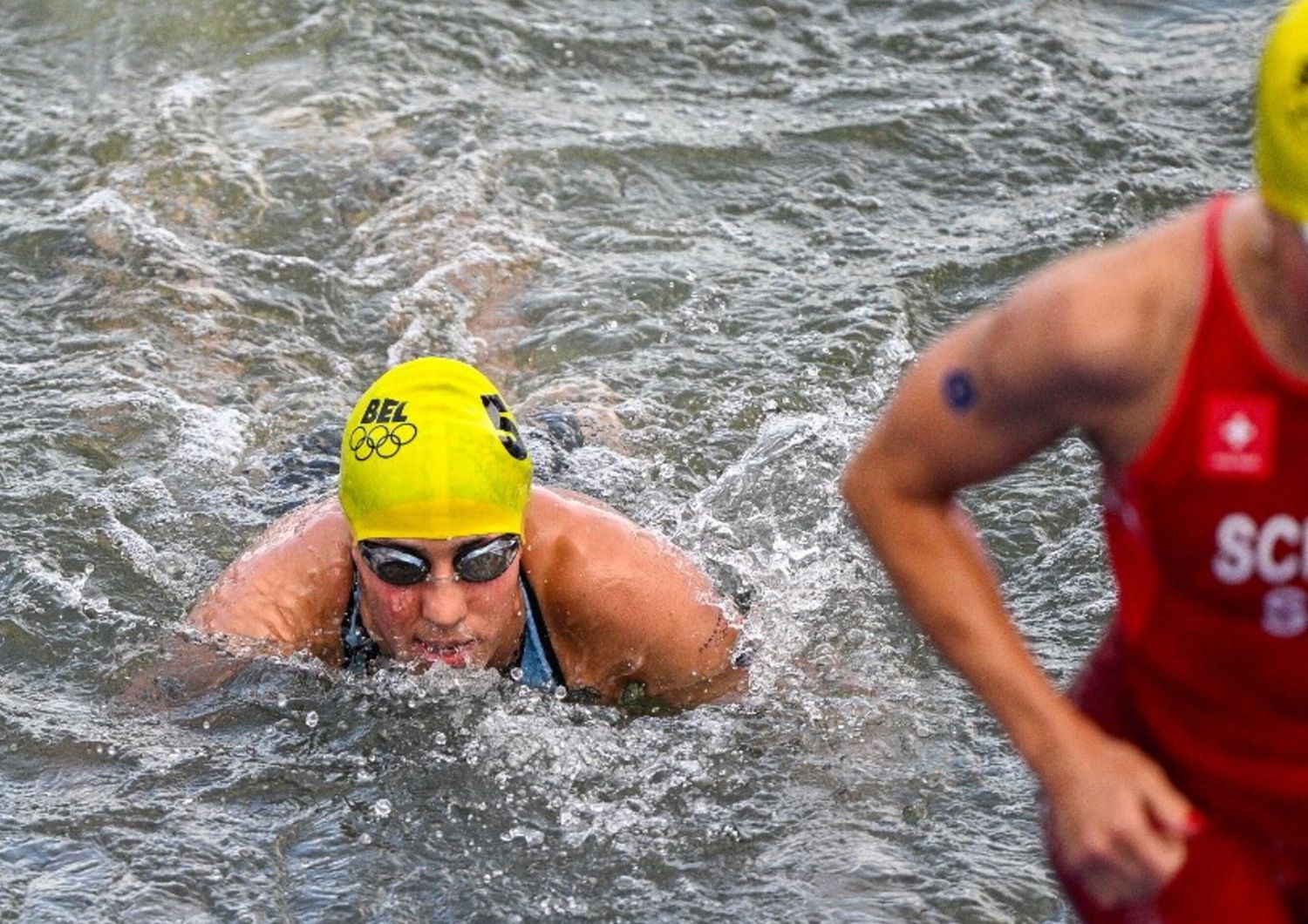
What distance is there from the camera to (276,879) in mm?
5484

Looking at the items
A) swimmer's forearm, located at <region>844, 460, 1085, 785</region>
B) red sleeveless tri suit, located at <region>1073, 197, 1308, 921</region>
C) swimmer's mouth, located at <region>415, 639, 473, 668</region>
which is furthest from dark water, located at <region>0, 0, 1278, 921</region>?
swimmer's forearm, located at <region>844, 460, 1085, 785</region>

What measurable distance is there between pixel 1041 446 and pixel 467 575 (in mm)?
2977

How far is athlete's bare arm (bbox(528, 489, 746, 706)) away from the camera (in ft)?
19.8

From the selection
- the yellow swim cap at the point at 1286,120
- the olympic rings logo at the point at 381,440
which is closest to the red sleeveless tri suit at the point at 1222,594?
the yellow swim cap at the point at 1286,120

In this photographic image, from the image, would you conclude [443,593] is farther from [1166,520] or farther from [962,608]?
[1166,520]

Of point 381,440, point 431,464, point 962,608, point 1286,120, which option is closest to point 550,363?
point 381,440

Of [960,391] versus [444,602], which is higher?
[960,391]

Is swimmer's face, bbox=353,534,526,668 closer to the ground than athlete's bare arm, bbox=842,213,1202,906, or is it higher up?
closer to the ground

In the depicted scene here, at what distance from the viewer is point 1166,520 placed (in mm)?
2787

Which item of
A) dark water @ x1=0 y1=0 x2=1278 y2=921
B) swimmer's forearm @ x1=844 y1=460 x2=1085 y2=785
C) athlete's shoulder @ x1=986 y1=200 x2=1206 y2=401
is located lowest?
dark water @ x1=0 y1=0 x2=1278 y2=921

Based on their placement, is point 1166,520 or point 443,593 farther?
point 443,593

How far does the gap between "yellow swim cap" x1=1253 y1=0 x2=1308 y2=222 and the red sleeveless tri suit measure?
0.15 m

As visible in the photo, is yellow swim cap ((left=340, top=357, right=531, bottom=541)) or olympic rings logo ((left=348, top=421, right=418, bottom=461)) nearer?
yellow swim cap ((left=340, top=357, right=531, bottom=541))

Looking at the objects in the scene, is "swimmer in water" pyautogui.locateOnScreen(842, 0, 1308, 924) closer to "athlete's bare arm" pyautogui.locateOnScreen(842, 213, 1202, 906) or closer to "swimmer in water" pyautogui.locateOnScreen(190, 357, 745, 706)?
"athlete's bare arm" pyautogui.locateOnScreen(842, 213, 1202, 906)
